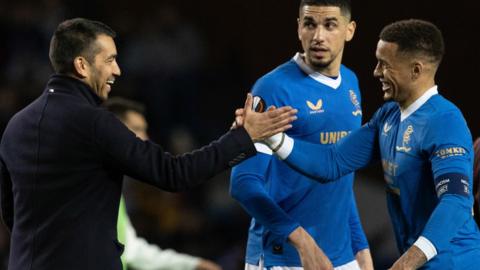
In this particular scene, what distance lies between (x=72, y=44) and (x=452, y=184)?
5.17ft

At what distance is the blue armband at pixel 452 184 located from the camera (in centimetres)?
378

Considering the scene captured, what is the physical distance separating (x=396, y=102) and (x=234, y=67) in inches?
219

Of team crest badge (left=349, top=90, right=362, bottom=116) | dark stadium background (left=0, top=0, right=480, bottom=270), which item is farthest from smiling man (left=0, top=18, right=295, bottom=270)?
dark stadium background (left=0, top=0, right=480, bottom=270)

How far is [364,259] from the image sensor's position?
496cm

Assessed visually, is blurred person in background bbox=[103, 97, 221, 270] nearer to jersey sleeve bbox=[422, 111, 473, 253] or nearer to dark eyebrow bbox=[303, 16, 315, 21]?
dark eyebrow bbox=[303, 16, 315, 21]

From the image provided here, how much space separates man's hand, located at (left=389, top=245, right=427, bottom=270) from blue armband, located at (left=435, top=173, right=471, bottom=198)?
9.1 inches

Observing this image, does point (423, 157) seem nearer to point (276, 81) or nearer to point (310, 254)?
point (310, 254)

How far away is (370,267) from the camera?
4961mm

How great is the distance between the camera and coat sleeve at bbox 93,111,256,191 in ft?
12.5

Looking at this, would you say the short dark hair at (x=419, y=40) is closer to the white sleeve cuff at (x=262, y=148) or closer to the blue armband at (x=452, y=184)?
the blue armband at (x=452, y=184)

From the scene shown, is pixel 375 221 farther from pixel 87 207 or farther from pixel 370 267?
pixel 87 207

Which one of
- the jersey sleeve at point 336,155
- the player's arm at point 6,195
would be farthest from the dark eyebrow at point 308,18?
the player's arm at point 6,195

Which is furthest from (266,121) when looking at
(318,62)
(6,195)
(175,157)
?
(6,195)

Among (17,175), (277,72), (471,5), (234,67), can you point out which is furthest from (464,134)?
(234,67)
